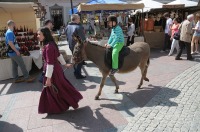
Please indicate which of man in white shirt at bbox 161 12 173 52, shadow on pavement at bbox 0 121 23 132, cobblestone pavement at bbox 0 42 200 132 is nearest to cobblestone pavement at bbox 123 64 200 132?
cobblestone pavement at bbox 0 42 200 132

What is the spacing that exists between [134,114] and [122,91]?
4.29ft

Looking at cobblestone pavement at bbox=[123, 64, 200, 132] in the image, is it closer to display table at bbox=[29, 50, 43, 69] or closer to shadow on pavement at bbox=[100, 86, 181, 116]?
shadow on pavement at bbox=[100, 86, 181, 116]

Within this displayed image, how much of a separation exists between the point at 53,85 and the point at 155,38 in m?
9.28

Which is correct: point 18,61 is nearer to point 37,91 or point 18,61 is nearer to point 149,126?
point 37,91

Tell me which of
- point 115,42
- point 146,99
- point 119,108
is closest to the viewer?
point 119,108

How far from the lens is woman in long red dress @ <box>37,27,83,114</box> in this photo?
3727mm

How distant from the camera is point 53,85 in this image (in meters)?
3.99

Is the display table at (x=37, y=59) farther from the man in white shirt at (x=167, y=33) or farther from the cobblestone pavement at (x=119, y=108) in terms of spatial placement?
the man in white shirt at (x=167, y=33)

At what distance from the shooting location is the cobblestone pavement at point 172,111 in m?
3.57

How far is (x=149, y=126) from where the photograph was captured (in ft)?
11.8

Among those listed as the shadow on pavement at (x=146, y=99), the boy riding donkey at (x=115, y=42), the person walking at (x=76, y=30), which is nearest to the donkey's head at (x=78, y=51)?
the boy riding donkey at (x=115, y=42)

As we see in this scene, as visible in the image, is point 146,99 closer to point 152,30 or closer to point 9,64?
point 9,64

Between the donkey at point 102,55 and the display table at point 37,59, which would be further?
the display table at point 37,59

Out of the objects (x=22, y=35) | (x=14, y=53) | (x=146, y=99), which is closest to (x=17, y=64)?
(x=14, y=53)
